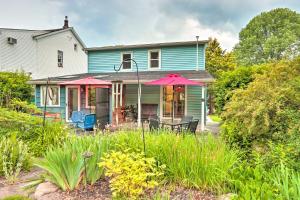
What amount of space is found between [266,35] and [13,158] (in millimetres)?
40867

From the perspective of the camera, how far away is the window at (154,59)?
1758cm

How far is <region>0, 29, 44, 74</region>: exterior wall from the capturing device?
63.9 ft

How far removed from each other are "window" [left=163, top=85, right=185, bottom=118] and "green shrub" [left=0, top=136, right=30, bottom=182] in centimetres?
1121

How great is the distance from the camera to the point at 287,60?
5.80 m

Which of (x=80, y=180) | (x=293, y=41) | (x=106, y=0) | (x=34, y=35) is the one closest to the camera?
(x=80, y=180)

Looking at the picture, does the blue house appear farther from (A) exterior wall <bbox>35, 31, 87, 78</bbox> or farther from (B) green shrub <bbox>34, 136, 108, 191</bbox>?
(B) green shrub <bbox>34, 136, 108, 191</bbox>

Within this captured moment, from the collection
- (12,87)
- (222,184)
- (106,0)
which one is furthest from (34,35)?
(222,184)

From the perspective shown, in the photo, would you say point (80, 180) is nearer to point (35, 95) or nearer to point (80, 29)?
point (35, 95)

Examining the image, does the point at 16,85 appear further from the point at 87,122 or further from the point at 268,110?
the point at 268,110

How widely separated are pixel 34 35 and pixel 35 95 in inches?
269

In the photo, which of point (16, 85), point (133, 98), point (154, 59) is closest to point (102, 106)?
point (133, 98)

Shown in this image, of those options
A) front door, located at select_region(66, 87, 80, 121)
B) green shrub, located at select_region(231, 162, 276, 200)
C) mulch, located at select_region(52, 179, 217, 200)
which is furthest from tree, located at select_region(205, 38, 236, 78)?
mulch, located at select_region(52, 179, 217, 200)

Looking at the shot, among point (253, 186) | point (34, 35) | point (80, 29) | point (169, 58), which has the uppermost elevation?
point (80, 29)

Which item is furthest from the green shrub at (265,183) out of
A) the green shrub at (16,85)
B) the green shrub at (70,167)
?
the green shrub at (16,85)
